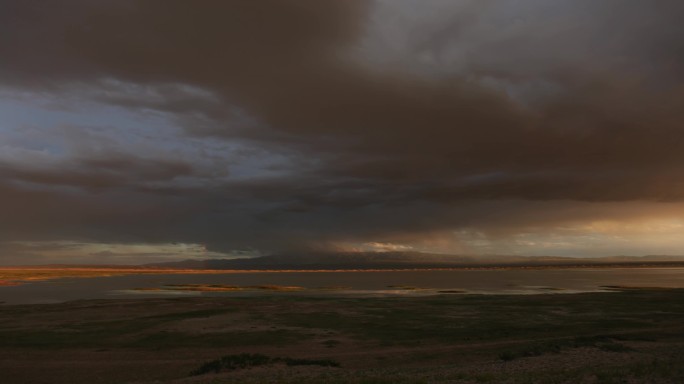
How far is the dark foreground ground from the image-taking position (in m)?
22.6

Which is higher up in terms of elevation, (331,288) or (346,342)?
(346,342)

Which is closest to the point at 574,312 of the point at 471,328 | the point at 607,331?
the point at 607,331

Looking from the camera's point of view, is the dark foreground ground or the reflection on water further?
the reflection on water

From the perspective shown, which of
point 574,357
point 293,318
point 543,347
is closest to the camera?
point 574,357

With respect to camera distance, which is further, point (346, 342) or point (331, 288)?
point (331, 288)

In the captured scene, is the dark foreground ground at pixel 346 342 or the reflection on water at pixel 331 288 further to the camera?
the reflection on water at pixel 331 288

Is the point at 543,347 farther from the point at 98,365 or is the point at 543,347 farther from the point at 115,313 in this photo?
the point at 115,313

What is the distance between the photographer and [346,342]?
120 ft

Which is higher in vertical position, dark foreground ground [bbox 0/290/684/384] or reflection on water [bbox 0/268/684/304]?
dark foreground ground [bbox 0/290/684/384]

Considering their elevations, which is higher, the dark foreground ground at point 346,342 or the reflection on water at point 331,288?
the dark foreground ground at point 346,342

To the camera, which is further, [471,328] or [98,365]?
[471,328]

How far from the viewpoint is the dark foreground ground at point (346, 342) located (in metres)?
22.6

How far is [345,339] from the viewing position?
124ft

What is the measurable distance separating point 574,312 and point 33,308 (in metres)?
64.5
